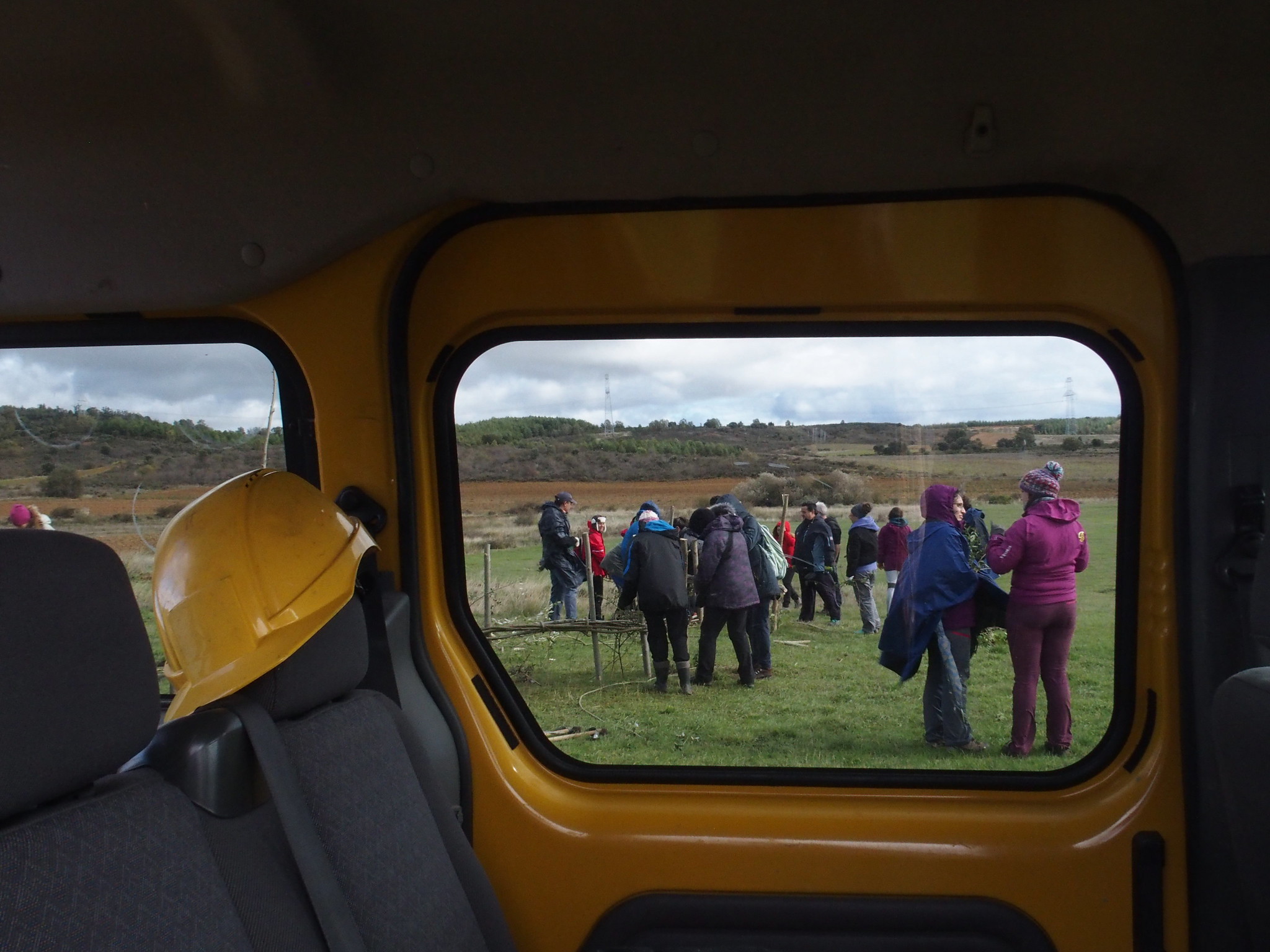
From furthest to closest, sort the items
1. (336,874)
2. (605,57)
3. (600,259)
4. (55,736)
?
(600,259) → (605,57) → (336,874) → (55,736)

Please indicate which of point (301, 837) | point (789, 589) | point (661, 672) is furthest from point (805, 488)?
point (301, 837)

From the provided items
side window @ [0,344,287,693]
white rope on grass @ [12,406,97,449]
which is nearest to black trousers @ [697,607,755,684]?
side window @ [0,344,287,693]

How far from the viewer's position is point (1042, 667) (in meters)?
2.22

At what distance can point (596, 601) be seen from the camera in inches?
98.4

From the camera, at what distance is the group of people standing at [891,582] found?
86.8 inches

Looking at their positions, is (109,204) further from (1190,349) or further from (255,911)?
(1190,349)

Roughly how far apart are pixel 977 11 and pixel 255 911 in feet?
6.04

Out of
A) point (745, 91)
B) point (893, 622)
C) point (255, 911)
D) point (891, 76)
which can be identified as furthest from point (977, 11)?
point (255, 911)

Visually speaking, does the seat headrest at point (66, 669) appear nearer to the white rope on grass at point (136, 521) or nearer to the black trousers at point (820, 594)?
the white rope on grass at point (136, 521)

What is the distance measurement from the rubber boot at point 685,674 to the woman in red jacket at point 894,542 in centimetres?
58

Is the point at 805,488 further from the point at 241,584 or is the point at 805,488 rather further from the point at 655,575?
the point at 241,584

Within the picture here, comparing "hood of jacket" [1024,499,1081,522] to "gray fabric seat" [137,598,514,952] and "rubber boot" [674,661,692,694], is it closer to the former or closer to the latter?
"rubber boot" [674,661,692,694]

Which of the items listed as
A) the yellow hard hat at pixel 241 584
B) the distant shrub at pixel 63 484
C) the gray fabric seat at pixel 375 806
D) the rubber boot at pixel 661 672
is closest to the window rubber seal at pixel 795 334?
the rubber boot at pixel 661 672

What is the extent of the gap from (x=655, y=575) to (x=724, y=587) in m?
0.19
